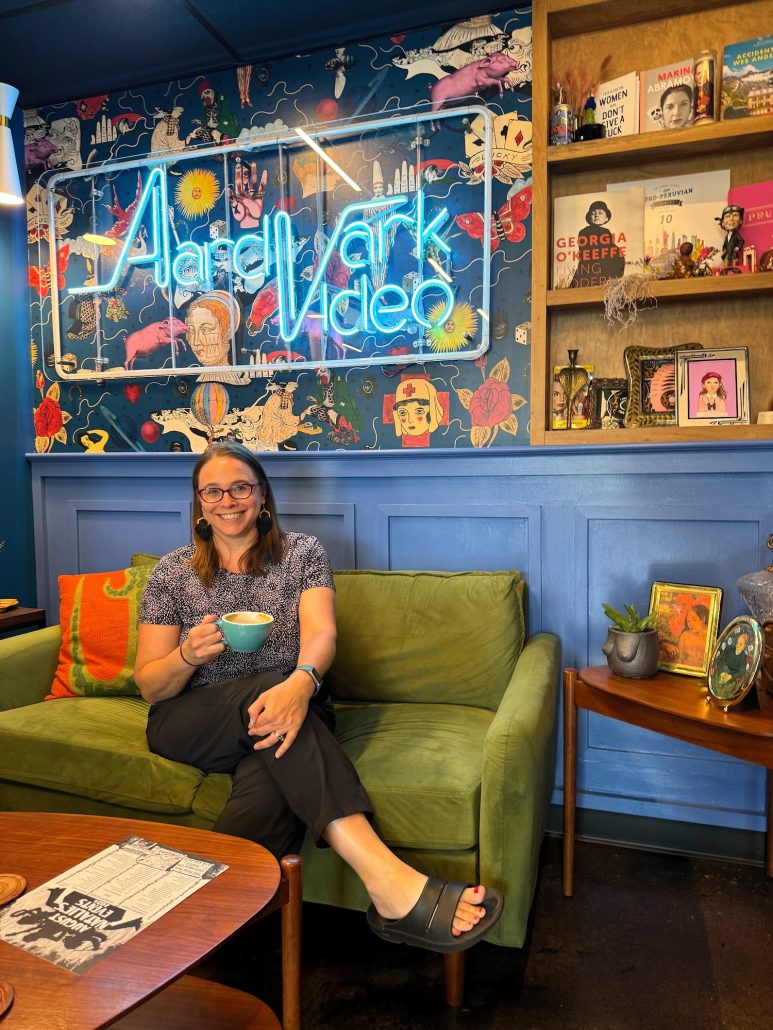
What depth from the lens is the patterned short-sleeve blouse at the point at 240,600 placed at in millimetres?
1832

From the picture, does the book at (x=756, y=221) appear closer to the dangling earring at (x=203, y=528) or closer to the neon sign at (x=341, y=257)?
the neon sign at (x=341, y=257)

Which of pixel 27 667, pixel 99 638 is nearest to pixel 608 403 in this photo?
pixel 99 638

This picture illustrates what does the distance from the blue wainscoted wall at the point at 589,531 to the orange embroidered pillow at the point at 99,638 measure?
1.95 feet

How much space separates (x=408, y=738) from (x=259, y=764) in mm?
393

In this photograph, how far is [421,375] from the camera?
2.44 meters

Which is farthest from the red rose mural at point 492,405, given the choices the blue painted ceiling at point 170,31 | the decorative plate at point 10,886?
the decorative plate at point 10,886

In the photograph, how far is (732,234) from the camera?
2.07 metres

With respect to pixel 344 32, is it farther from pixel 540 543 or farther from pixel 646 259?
pixel 540 543

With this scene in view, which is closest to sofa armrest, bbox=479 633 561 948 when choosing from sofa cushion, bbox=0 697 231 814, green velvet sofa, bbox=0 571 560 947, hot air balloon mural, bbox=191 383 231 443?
green velvet sofa, bbox=0 571 560 947

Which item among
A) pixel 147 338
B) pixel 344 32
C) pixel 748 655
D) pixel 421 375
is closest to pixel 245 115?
pixel 344 32

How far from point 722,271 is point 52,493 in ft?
8.43

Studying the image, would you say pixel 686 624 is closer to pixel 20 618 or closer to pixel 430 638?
pixel 430 638

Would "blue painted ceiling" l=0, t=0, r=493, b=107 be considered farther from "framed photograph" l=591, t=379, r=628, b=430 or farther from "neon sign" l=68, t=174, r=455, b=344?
"framed photograph" l=591, t=379, r=628, b=430

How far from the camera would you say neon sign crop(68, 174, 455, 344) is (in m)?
2.39
